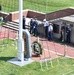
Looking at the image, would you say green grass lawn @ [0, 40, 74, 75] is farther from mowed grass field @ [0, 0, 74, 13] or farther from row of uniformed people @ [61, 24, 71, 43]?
mowed grass field @ [0, 0, 74, 13]

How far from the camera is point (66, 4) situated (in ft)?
139

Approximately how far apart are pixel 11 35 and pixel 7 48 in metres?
4.85

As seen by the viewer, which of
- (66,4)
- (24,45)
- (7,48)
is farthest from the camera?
(66,4)

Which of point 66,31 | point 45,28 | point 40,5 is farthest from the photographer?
point 40,5

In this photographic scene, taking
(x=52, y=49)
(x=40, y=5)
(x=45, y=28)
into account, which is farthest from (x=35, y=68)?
(x=40, y=5)

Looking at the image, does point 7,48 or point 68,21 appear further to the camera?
point 68,21

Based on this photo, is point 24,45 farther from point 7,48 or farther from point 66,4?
point 66,4

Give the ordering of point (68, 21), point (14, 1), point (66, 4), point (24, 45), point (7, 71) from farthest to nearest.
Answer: point (14, 1) < point (66, 4) < point (68, 21) < point (24, 45) < point (7, 71)

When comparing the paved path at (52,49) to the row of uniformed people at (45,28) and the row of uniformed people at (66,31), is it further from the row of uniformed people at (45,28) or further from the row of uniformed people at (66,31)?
the row of uniformed people at (66,31)

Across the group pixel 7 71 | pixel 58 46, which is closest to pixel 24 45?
pixel 7 71

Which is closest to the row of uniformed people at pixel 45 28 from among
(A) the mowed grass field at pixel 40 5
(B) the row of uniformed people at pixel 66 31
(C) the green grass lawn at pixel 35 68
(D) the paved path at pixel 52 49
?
(D) the paved path at pixel 52 49

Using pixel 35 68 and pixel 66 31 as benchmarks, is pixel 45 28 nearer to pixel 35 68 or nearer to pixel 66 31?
pixel 66 31

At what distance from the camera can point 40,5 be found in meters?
43.0

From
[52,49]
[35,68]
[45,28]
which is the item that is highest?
[45,28]
